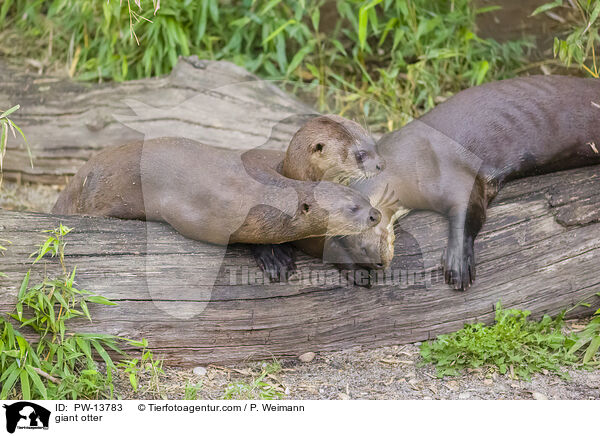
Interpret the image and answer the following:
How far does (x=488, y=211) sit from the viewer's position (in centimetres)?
328

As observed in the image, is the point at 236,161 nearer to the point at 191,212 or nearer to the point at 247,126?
the point at 191,212

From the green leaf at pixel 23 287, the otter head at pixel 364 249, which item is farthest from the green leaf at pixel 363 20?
the green leaf at pixel 23 287

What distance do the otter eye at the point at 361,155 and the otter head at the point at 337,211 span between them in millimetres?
218

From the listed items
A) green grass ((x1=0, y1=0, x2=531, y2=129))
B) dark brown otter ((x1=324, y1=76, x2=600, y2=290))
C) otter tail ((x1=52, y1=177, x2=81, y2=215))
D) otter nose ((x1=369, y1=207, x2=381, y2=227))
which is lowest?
otter tail ((x1=52, y1=177, x2=81, y2=215))

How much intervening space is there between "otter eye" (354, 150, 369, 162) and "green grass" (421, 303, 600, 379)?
850mm

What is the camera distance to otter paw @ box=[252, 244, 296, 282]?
300 centimetres

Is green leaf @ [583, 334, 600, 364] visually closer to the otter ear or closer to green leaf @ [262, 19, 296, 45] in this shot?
the otter ear

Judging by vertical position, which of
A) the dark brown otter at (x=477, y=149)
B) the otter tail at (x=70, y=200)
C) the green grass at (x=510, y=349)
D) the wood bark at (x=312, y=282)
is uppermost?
the dark brown otter at (x=477, y=149)

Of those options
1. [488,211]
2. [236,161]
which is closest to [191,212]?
[236,161]

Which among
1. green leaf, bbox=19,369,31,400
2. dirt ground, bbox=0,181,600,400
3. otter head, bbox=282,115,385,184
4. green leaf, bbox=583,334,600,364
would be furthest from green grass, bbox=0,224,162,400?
green leaf, bbox=583,334,600,364

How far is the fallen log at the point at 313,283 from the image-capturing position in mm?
2922

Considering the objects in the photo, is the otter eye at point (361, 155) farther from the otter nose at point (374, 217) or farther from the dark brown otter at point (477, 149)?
the otter nose at point (374, 217)
